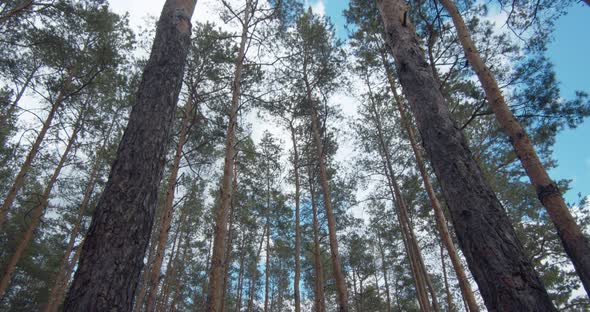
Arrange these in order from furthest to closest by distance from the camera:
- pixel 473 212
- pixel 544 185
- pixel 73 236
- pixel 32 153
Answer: pixel 73 236 < pixel 32 153 < pixel 544 185 < pixel 473 212

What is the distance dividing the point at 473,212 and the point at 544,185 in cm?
340

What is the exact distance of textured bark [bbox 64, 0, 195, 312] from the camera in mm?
1627

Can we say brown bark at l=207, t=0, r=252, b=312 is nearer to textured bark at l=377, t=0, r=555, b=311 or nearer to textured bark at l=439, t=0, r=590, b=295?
textured bark at l=377, t=0, r=555, b=311

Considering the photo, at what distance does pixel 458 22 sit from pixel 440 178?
16.2 ft

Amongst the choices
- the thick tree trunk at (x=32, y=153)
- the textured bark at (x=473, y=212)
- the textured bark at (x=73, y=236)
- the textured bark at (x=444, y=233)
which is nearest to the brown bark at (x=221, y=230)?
the textured bark at (x=473, y=212)

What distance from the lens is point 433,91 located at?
7.68 feet

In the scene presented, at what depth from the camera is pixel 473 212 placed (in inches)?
66.2

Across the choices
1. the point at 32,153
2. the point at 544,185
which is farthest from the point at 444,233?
the point at 32,153

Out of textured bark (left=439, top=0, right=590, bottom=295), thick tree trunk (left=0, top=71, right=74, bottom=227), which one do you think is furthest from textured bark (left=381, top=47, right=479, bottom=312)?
thick tree trunk (left=0, top=71, right=74, bottom=227)

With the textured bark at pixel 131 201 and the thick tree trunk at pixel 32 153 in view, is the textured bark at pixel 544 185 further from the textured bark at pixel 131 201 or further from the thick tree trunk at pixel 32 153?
the thick tree trunk at pixel 32 153

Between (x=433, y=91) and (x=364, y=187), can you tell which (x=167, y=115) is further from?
(x=364, y=187)

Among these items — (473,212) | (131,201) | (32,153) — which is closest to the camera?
(473,212)

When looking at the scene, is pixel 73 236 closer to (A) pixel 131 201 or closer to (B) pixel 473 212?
(A) pixel 131 201

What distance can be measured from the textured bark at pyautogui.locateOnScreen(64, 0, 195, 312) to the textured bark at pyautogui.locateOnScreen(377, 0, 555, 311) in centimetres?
199
